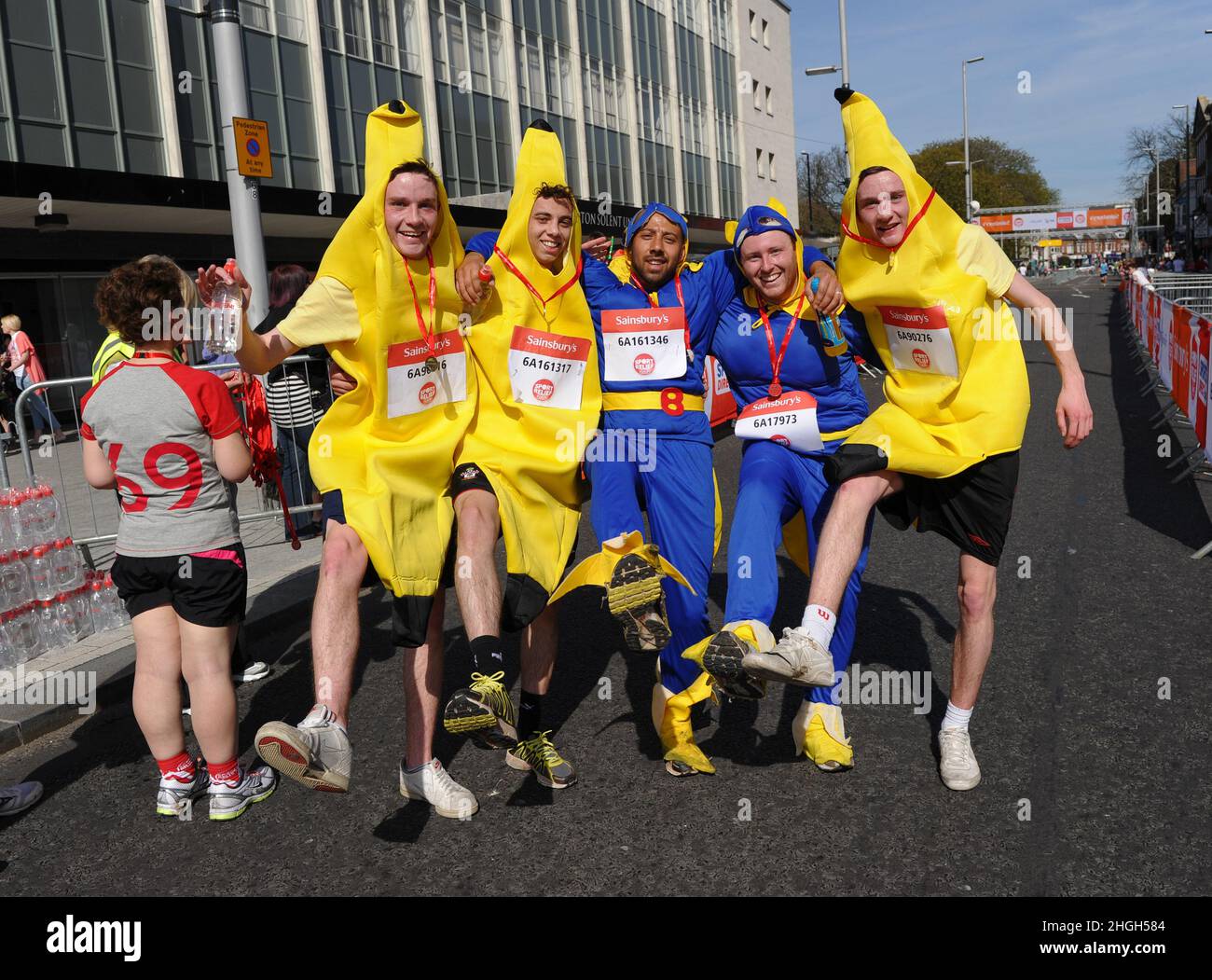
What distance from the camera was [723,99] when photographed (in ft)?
155

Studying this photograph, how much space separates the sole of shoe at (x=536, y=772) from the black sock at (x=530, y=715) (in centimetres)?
10

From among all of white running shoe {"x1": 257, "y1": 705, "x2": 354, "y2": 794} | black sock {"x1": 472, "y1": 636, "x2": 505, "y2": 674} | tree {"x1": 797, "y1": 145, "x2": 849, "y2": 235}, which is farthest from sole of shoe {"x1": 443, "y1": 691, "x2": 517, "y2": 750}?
tree {"x1": 797, "y1": 145, "x2": 849, "y2": 235}

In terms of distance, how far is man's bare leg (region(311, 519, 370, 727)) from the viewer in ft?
10.9

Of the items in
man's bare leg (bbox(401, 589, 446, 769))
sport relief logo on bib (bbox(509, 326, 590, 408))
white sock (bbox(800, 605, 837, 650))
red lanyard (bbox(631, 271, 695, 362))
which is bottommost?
man's bare leg (bbox(401, 589, 446, 769))

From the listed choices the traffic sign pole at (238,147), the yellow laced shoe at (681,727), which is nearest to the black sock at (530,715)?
the yellow laced shoe at (681,727)

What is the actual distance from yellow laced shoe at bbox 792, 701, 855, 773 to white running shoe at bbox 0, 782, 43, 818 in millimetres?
2915

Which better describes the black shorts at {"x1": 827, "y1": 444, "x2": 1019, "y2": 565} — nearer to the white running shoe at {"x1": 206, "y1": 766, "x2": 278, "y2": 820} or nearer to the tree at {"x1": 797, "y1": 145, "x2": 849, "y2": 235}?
the white running shoe at {"x1": 206, "y1": 766, "x2": 278, "y2": 820}

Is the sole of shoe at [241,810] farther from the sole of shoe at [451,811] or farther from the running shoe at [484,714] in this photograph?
the running shoe at [484,714]

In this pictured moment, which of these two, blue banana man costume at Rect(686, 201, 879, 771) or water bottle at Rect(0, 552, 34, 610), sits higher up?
blue banana man costume at Rect(686, 201, 879, 771)

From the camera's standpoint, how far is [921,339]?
147 inches

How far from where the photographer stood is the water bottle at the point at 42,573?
18.9ft

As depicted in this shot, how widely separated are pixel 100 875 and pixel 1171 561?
6229mm

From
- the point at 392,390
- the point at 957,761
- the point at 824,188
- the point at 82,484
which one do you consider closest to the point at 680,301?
the point at 392,390

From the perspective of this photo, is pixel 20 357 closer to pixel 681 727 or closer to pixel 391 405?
pixel 391 405
